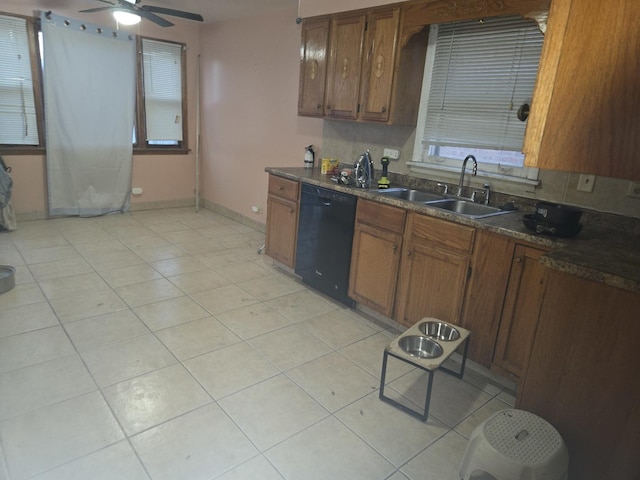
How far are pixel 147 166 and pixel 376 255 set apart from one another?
3.88m

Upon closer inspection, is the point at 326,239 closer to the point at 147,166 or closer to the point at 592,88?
the point at 592,88

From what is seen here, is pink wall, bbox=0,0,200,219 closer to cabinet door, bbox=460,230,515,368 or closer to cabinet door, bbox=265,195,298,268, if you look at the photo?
cabinet door, bbox=265,195,298,268

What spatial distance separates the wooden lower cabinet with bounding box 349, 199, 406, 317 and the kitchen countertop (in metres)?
0.09

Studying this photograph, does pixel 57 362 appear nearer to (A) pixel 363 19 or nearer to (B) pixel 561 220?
(B) pixel 561 220

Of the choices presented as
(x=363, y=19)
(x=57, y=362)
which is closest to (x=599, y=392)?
(x=57, y=362)

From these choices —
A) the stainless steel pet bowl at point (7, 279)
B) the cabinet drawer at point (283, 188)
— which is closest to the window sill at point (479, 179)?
the cabinet drawer at point (283, 188)

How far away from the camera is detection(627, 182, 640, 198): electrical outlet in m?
2.13

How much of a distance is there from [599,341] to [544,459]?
0.43 metres

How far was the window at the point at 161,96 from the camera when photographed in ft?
17.0

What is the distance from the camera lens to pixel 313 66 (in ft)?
11.4

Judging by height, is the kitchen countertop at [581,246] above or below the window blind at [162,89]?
below

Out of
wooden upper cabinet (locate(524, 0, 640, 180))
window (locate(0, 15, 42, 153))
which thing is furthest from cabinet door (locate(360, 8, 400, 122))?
window (locate(0, 15, 42, 153))

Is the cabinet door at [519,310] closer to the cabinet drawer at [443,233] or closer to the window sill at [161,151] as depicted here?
the cabinet drawer at [443,233]

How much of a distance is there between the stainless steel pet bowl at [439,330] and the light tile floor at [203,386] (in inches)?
10.2
